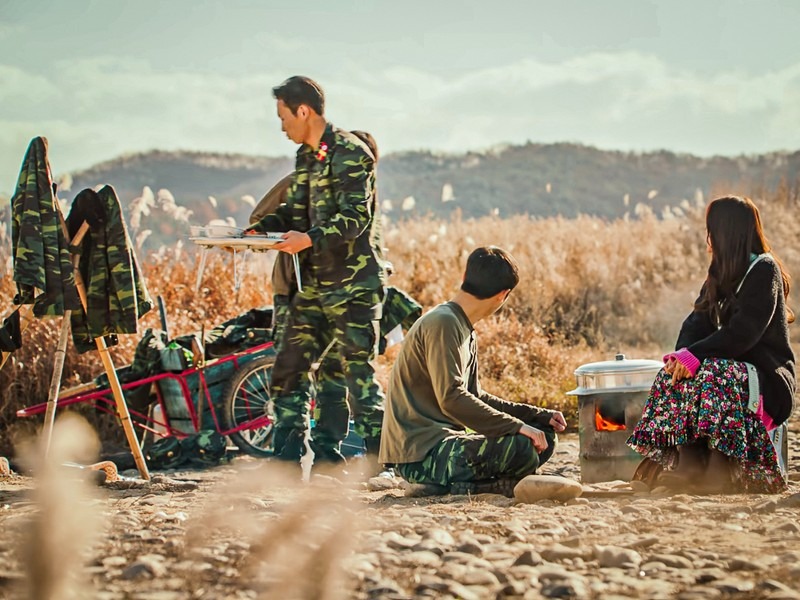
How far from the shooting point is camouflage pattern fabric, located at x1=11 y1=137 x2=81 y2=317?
6.95 metres

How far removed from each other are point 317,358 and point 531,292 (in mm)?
7995

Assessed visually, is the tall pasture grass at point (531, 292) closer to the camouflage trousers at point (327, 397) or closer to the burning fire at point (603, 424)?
the camouflage trousers at point (327, 397)

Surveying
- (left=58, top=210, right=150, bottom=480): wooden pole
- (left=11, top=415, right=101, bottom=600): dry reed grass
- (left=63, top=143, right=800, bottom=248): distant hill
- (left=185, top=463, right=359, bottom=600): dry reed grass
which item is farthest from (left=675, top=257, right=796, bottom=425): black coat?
(left=63, top=143, right=800, bottom=248): distant hill

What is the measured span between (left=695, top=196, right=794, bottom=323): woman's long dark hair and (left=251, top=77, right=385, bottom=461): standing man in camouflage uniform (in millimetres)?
2132

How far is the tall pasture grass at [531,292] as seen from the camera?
10.6 m

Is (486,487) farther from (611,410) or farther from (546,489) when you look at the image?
(611,410)

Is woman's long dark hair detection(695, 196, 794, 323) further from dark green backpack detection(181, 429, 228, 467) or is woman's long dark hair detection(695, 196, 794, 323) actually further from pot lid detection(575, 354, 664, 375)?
dark green backpack detection(181, 429, 228, 467)

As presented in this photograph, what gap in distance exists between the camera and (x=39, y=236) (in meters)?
6.98

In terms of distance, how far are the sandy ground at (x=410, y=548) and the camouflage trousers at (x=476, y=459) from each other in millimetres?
139

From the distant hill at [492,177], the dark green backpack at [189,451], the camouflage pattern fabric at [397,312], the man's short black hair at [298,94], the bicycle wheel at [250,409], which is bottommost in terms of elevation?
the dark green backpack at [189,451]

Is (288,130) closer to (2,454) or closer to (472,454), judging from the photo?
(472,454)

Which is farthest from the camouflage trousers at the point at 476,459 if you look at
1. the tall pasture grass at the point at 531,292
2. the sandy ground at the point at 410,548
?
the tall pasture grass at the point at 531,292

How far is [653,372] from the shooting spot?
6.55m

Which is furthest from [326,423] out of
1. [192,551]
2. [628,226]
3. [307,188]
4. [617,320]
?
[628,226]
